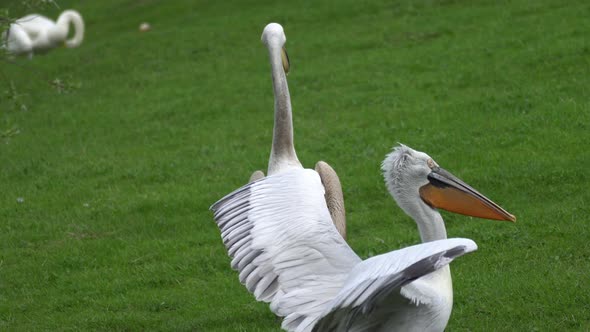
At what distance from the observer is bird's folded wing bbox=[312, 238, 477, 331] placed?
3.95 meters

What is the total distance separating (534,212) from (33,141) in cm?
661

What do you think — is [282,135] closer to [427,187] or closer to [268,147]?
[427,187]

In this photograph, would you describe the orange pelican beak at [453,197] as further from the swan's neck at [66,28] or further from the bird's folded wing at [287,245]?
the swan's neck at [66,28]

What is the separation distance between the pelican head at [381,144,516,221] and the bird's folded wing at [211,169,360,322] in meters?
0.44

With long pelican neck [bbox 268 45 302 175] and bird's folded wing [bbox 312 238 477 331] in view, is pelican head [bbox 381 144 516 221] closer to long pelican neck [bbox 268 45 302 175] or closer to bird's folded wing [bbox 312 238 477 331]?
bird's folded wing [bbox 312 238 477 331]

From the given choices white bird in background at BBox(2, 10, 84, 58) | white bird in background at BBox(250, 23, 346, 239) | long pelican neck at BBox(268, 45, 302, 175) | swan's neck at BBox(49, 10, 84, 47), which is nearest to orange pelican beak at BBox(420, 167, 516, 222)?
white bird in background at BBox(250, 23, 346, 239)

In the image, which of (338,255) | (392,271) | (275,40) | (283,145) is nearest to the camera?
(392,271)

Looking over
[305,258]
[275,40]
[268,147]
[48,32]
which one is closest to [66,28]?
[48,32]

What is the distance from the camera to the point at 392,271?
402 centimetres

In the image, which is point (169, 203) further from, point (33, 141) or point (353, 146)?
point (33, 141)

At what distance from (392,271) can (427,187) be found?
156 cm

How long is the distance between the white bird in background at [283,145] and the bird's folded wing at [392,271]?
2.11 m

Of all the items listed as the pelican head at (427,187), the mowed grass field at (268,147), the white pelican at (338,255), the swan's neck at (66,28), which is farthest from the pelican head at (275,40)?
the swan's neck at (66,28)

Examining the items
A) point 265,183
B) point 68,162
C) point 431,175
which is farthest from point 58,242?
point 431,175
